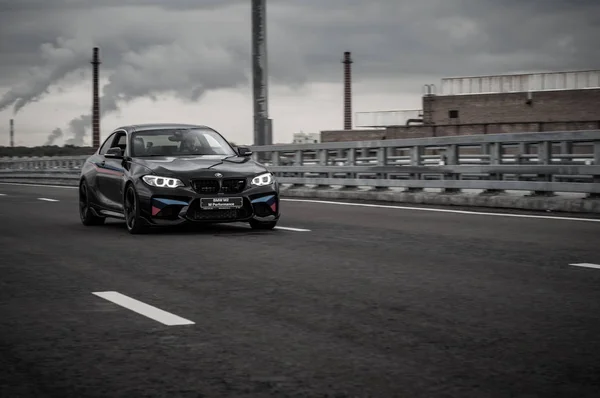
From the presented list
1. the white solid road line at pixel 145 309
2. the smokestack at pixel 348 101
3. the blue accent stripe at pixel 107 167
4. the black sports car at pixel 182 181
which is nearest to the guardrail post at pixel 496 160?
the black sports car at pixel 182 181

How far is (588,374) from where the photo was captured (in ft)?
17.8

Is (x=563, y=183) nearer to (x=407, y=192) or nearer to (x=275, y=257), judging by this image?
(x=407, y=192)

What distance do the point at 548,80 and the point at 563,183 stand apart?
226 feet

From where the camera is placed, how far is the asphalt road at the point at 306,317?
538 centimetres

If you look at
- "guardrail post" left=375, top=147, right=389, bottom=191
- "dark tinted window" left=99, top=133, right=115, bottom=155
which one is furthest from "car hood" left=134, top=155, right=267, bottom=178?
"guardrail post" left=375, top=147, right=389, bottom=191

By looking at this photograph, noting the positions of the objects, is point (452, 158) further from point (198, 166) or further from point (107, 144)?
point (198, 166)

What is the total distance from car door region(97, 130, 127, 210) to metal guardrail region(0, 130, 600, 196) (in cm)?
660

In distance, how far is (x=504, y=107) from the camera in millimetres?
87812

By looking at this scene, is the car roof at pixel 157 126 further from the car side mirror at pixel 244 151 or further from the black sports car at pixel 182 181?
the car side mirror at pixel 244 151

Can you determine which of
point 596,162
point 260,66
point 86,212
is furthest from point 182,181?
point 260,66

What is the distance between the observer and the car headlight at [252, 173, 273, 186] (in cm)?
1454

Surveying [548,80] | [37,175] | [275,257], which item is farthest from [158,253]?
[548,80]

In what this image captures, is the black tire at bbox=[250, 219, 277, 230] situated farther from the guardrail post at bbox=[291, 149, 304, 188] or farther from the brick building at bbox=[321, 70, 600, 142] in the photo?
the brick building at bbox=[321, 70, 600, 142]

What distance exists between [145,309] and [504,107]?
82.1 metres
